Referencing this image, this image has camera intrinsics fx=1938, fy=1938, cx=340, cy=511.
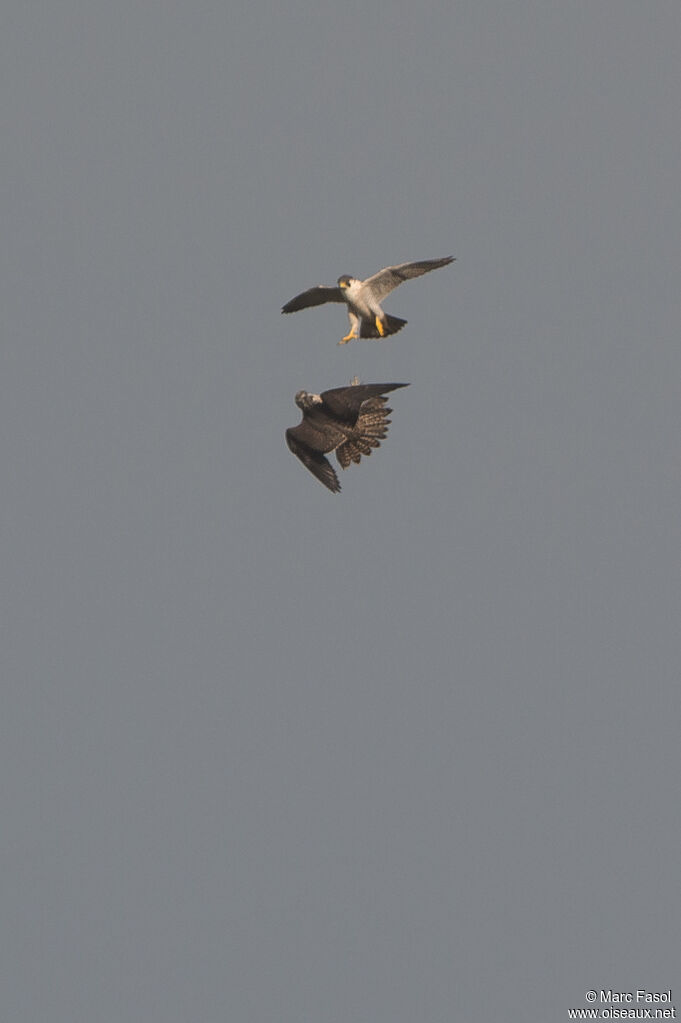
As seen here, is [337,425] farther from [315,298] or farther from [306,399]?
[315,298]

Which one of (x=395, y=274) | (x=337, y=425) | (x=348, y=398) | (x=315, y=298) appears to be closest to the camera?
(x=348, y=398)

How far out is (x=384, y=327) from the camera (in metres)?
43.2

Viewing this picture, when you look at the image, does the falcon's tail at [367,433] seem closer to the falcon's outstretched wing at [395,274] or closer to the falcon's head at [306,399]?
the falcon's head at [306,399]

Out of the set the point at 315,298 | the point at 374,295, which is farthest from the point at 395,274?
the point at 315,298

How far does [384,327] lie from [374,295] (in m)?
0.74

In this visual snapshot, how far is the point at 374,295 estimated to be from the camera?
141ft

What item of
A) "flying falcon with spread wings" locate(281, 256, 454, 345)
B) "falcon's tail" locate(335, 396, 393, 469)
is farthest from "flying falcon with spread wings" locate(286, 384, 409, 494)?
"flying falcon with spread wings" locate(281, 256, 454, 345)

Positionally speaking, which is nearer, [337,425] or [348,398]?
[348,398]

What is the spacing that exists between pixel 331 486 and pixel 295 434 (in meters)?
1.30

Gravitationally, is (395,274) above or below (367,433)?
above

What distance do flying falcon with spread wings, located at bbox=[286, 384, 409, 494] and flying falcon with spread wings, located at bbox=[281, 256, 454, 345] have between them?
2747 mm

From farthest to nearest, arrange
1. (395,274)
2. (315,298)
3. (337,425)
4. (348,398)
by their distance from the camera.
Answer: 1. (315,298)
2. (395,274)
3. (337,425)
4. (348,398)

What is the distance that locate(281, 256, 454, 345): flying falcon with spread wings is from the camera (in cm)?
4262

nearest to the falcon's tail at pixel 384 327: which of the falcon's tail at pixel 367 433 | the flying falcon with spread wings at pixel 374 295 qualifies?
the flying falcon with spread wings at pixel 374 295
